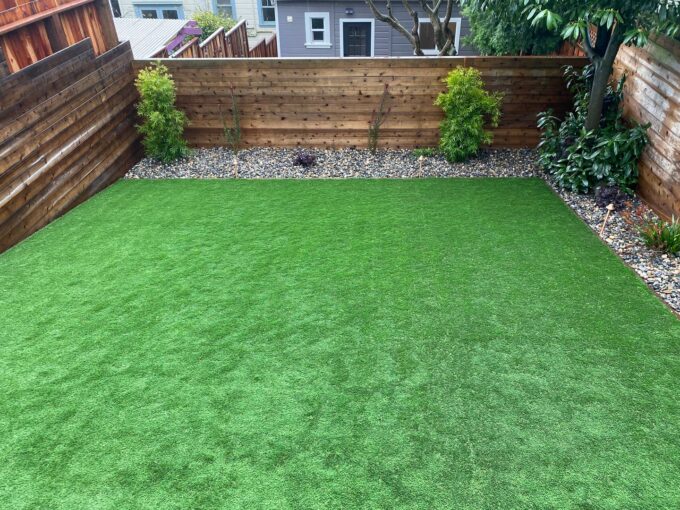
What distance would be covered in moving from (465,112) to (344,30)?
7081mm

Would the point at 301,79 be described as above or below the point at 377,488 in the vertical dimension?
above

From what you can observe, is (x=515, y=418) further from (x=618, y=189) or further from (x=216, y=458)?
(x=618, y=189)

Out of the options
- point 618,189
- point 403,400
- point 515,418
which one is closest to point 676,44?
point 618,189

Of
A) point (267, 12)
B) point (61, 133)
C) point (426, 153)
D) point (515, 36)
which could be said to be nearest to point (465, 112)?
point (426, 153)

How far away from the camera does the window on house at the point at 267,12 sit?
1608 cm

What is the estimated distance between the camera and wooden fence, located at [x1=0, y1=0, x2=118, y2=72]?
4.86m

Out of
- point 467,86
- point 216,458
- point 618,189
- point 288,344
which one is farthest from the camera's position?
point 467,86

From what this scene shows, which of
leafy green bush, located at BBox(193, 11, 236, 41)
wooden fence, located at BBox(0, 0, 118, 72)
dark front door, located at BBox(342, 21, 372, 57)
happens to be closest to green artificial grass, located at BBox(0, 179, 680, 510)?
wooden fence, located at BBox(0, 0, 118, 72)

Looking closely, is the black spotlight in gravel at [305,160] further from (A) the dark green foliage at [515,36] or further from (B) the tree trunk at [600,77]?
(B) the tree trunk at [600,77]

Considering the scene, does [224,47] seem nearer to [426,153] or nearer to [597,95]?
[426,153]

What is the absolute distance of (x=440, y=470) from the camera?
256cm

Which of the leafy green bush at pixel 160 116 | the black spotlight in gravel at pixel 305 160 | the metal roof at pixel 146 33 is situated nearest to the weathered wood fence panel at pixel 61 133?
the leafy green bush at pixel 160 116

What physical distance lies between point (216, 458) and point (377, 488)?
958mm

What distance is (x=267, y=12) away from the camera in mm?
16234
